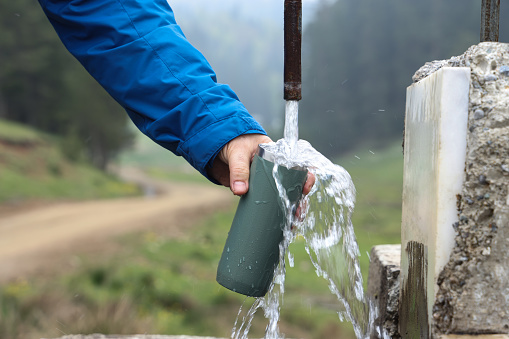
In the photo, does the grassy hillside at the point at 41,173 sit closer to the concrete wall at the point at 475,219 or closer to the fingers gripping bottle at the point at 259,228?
the fingers gripping bottle at the point at 259,228

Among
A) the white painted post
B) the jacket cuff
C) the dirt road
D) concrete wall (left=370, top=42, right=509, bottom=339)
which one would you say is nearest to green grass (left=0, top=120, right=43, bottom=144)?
the dirt road

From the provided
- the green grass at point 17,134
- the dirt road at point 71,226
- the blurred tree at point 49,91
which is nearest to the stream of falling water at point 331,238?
the dirt road at point 71,226

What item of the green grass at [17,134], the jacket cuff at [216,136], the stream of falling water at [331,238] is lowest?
the green grass at [17,134]

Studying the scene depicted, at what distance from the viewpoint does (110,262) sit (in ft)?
24.2

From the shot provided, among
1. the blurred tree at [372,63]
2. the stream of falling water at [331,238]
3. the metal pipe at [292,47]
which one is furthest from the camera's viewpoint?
the blurred tree at [372,63]

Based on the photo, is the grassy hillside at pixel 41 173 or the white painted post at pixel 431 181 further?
the grassy hillside at pixel 41 173

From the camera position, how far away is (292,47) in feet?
5.16

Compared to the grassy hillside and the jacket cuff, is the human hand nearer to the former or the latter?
the jacket cuff

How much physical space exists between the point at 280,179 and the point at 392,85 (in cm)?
2449

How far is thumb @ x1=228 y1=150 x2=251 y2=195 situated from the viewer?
159 centimetres

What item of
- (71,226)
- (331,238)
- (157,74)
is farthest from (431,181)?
(71,226)

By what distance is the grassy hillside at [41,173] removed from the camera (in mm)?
12516

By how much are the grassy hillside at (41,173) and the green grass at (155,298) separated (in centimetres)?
458

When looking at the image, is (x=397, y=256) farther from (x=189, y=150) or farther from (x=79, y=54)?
(x=79, y=54)
